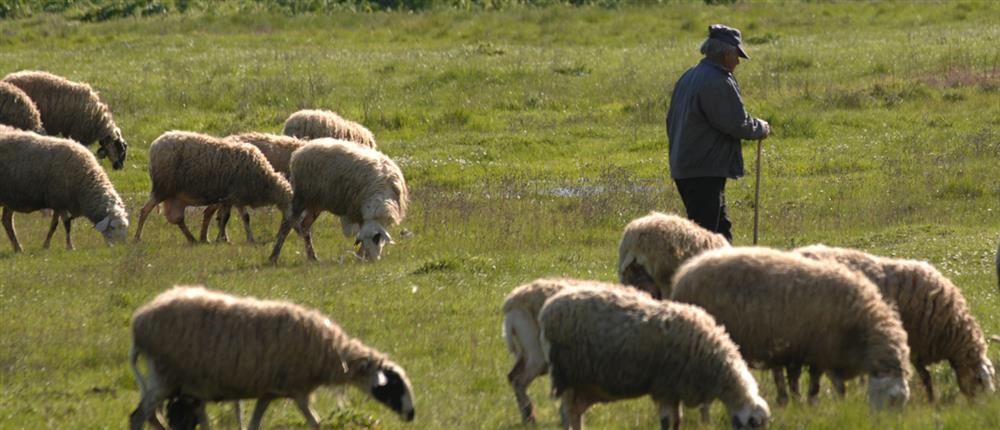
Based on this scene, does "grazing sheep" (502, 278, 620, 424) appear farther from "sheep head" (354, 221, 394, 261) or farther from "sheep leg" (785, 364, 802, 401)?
"sheep head" (354, 221, 394, 261)

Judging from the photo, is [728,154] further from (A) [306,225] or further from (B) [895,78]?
(B) [895,78]

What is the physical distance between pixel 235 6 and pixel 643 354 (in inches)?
1429

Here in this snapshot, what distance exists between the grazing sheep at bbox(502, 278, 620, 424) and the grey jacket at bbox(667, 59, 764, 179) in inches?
120

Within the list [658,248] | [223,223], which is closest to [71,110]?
[223,223]

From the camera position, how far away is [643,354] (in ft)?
28.2

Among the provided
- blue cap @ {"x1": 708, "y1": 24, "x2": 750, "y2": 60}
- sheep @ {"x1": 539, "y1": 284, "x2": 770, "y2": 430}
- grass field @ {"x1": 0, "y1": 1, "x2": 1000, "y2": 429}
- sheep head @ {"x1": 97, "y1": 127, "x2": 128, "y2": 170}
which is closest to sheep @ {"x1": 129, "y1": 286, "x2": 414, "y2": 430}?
grass field @ {"x1": 0, "y1": 1, "x2": 1000, "y2": 429}

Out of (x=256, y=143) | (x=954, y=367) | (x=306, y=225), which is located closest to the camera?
(x=954, y=367)

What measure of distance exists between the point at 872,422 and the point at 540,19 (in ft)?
97.9

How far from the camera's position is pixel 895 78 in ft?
89.4

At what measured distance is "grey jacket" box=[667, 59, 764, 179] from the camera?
12.2 m

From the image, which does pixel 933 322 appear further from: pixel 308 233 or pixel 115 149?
pixel 115 149

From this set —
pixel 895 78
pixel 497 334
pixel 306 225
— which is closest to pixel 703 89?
pixel 497 334

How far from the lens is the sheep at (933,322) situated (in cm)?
1007

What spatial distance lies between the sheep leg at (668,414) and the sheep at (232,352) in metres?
1.51
